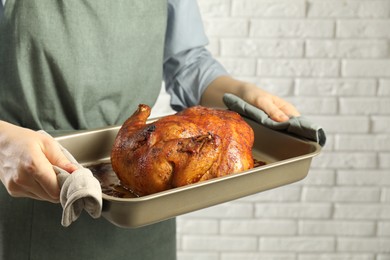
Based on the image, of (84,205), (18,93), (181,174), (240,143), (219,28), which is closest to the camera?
(84,205)

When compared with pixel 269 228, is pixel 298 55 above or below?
above

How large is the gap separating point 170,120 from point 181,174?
15cm

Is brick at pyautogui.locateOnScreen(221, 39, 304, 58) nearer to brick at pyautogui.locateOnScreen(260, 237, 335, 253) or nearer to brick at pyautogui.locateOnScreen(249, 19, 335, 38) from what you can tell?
brick at pyautogui.locateOnScreen(249, 19, 335, 38)

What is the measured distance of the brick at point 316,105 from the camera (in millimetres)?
2891

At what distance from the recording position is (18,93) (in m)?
1.37

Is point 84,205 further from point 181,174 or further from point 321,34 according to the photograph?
point 321,34

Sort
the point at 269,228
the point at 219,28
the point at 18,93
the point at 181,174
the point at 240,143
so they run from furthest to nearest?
the point at 269,228
the point at 219,28
the point at 18,93
the point at 240,143
the point at 181,174

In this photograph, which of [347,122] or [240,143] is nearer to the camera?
[240,143]

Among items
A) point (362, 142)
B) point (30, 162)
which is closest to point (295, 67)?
point (362, 142)

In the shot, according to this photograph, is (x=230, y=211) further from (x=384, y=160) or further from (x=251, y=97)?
(x=251, y=97)

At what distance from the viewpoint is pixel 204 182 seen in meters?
1.01

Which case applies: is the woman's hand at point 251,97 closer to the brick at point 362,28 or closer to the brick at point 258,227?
the brick at point 362,28

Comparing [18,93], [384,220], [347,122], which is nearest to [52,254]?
[18,93]

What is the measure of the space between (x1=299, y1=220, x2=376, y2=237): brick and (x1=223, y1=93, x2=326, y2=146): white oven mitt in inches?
67.5
